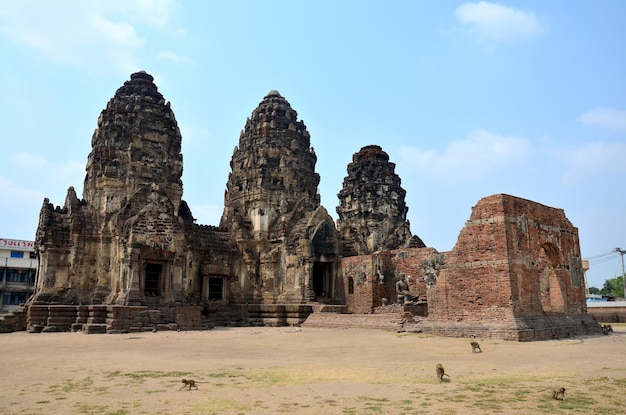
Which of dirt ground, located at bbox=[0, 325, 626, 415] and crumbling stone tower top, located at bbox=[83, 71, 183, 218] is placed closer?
dirt ground, located at bbox=[0, 325, 626, 415]

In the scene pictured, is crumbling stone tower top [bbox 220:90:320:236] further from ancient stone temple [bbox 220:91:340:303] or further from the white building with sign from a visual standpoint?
the white building with sign

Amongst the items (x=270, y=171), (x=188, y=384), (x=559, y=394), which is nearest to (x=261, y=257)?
(x=270, y=171)

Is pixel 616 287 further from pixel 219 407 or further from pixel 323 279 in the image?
pixel 219 407

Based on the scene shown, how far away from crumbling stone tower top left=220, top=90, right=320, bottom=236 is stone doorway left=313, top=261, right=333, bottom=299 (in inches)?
142

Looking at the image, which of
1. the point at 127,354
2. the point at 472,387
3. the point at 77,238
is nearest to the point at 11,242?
the point at 77,238

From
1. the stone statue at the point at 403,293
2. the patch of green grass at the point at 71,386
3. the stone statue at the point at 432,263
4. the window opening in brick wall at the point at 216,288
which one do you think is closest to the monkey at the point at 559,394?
the patch of green grass at the point at 71,386

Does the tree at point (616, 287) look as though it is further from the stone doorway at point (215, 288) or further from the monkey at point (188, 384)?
the monkey at point (188, 384)

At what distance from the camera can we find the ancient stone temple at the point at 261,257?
1741 centimetres

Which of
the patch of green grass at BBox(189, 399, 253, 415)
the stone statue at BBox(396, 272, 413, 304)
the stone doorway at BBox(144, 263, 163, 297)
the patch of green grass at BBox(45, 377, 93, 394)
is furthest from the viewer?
the stone doorway at BBox(144, 263, 163, 297)

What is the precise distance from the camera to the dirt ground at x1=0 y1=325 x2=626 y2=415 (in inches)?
254

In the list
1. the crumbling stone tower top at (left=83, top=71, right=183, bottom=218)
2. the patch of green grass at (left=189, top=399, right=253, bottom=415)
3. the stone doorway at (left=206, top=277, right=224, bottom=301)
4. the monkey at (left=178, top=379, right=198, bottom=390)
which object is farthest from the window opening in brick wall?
the patch of green grass at (left=189, top=399, right=253, bottom=415)

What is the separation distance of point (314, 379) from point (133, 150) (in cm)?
2083

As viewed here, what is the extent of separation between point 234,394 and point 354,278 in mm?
20380

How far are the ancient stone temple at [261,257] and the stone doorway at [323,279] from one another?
8 centimetres
